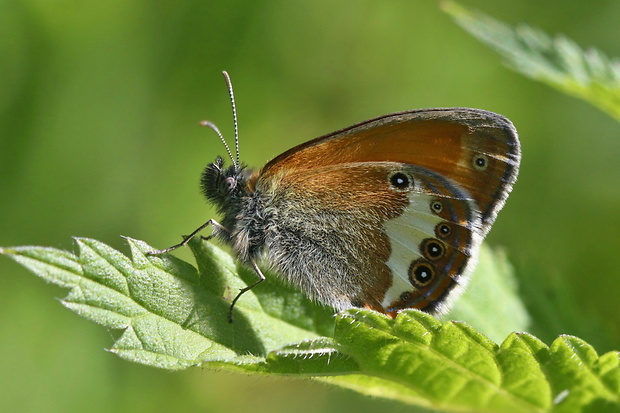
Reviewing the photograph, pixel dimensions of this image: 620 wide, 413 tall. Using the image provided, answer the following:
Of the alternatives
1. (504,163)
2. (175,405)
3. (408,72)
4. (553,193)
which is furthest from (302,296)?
(408,72)

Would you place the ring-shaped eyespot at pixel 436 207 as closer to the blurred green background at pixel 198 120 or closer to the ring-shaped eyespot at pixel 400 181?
the ring-shaped eyespot at pixel 400 181

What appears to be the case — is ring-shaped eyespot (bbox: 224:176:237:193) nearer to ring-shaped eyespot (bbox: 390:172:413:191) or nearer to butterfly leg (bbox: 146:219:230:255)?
butterfly leg (bbox: 146:219:230:255)

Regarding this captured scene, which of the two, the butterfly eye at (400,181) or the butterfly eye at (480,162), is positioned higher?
the butterfly eye at (480,162)

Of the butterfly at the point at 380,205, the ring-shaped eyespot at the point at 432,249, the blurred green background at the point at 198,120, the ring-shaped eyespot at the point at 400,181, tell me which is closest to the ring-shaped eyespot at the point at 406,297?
the butterfly at the point at 380,205

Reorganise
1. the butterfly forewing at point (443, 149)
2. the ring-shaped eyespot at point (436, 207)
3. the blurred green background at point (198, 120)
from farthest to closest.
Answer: the blurred green background at point (198, 120) < the ring-shaped eyespot at point (436, 207) < the butterfly forewing at point (443, 149)

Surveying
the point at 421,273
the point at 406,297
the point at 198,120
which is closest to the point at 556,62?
the point at 421,273

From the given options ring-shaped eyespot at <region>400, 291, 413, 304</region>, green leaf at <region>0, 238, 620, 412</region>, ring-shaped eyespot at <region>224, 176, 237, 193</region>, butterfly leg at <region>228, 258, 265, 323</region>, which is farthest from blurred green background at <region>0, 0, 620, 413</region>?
green leaf at <region>0, 238, 620, 412</region>

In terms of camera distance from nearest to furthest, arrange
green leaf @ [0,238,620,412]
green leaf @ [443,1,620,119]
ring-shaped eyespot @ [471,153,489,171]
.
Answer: green leaf @ [0,238,620,412] → green leaf @ [443,1,620,119] → ring-shaped eyespot @ [471,153,489,171]

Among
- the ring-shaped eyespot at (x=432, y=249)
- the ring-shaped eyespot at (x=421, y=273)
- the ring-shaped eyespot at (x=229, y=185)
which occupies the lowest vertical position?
the ring-shaped eyespot at (x=421, y=273)
